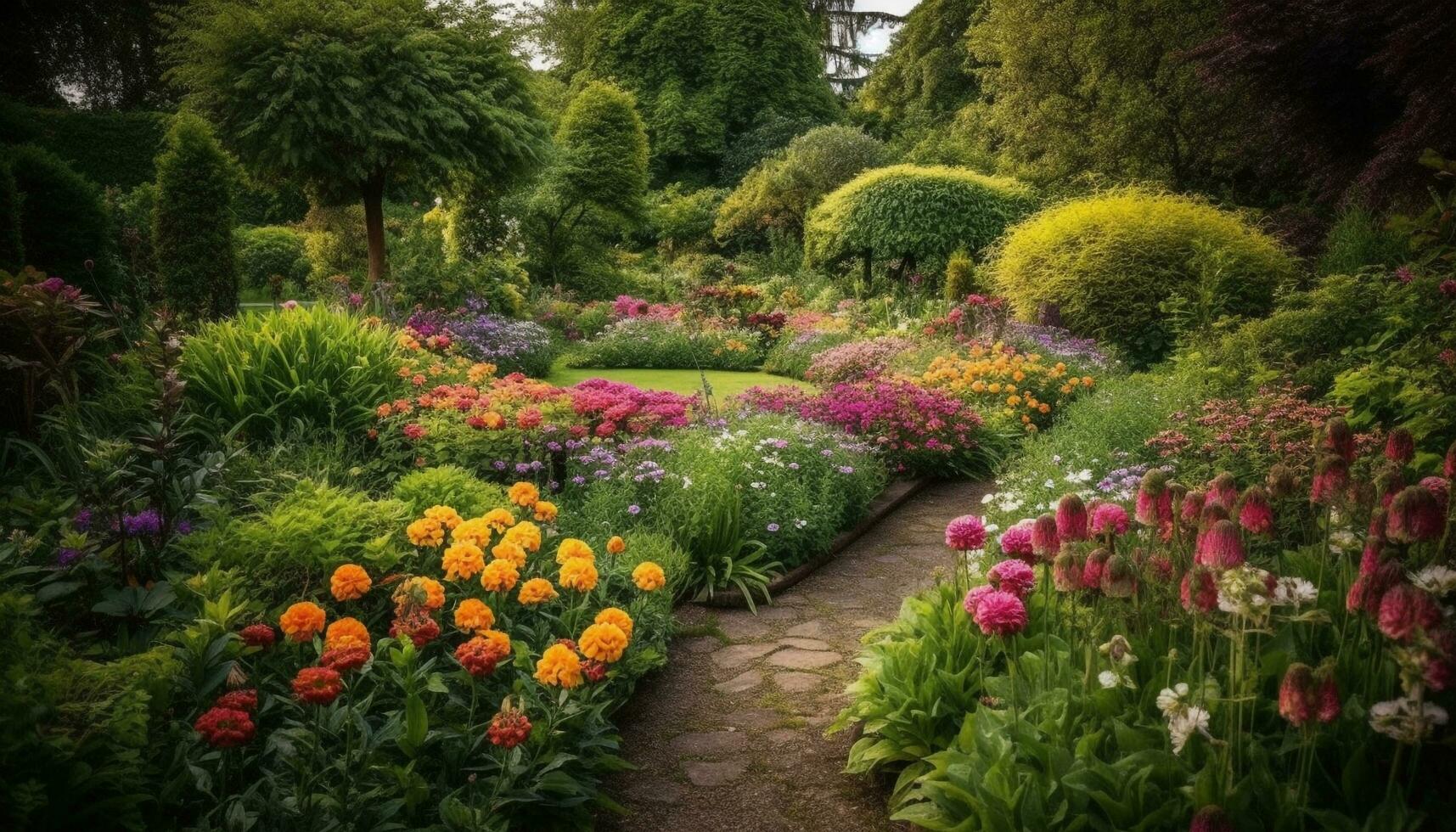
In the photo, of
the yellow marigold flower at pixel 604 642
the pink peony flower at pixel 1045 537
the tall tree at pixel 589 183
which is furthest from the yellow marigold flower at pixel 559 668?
the tall tree at pixel 589 183

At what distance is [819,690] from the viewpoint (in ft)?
11.3

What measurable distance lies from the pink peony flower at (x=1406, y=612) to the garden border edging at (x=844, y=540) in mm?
3090

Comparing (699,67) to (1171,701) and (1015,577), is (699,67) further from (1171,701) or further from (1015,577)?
(1171,701)

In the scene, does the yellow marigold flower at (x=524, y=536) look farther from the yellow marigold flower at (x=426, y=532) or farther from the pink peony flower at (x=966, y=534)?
the pink peony flower at (x=966, y=534)

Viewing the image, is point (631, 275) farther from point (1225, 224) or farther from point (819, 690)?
point (819, 690)

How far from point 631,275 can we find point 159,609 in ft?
54.6

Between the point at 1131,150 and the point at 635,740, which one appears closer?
the point at 635,740

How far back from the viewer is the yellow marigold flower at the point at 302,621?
83.7 inches

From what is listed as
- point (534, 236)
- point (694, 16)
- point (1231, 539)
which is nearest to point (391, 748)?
point (1231, 539)

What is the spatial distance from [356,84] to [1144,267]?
8408 mm

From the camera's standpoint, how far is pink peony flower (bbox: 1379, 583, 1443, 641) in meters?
1.49

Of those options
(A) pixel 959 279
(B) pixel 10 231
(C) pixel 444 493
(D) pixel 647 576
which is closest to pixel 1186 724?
(D) pixel 647 576

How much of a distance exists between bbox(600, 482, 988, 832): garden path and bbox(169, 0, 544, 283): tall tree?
6970mm

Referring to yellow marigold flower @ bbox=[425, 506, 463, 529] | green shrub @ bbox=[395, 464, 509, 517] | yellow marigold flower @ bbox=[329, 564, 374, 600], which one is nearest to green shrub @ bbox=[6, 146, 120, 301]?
green shrub @ bbox=[395, 464, 509, 517]
